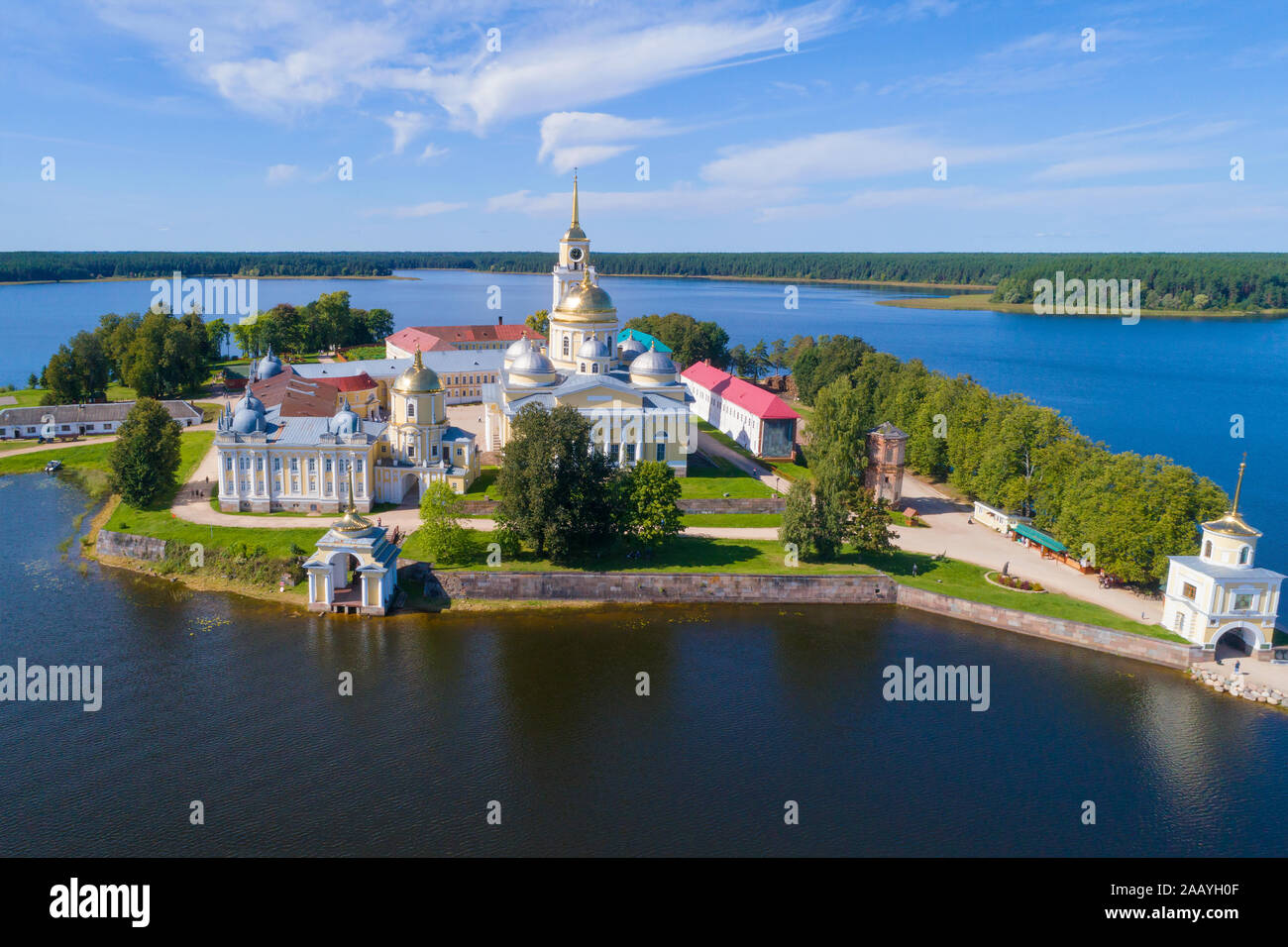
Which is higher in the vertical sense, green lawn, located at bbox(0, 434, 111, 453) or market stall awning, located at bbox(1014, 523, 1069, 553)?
green lawn, located at bbox(0, 434, 111, 453)

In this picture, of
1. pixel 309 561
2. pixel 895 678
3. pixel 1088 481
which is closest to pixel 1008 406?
pixel 1088 481

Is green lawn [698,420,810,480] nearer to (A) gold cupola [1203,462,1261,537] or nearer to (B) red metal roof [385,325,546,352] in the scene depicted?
(A) gold cupola [1203,462,1261,537]

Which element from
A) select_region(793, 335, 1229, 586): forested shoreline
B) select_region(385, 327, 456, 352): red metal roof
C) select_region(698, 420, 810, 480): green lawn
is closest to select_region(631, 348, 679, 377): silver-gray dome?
select_region(698, 420, 810, 480): green lawn

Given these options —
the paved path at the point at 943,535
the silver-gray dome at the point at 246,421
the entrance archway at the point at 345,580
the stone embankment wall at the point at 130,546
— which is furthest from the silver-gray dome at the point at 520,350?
the stone embankment wall at the point at 130,546

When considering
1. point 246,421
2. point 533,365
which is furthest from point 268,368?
point 533,365

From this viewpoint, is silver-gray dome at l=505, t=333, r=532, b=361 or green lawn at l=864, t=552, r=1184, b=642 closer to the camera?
green lawn at l=864, t=552, r=1184, b=642

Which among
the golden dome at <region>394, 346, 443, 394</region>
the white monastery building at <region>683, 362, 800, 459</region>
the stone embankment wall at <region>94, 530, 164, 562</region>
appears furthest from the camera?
the white monastery building at <region>683, 362, 800, 459</region>
